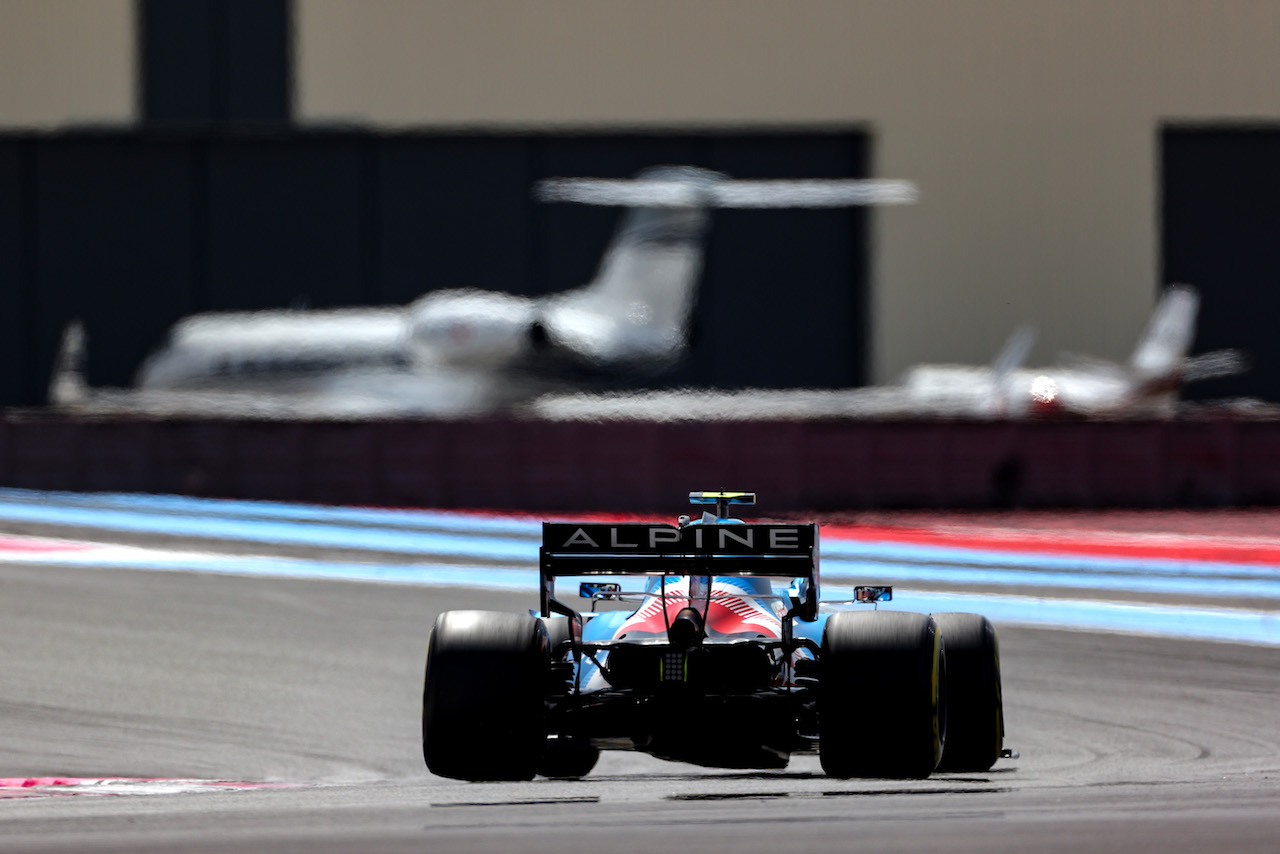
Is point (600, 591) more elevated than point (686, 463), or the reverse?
point (600, 591)

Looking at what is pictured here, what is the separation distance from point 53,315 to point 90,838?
27.0m

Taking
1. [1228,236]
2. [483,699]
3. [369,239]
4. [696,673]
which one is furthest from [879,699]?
[1228,236]

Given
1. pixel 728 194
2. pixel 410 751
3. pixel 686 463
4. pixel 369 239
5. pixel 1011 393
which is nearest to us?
pixel 410 751

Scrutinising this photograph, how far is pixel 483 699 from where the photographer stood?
6934 mm

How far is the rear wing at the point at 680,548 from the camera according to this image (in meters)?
7.18

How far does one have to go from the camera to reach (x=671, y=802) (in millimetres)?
7297

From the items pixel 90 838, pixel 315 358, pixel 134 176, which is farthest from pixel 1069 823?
pixel 134 176

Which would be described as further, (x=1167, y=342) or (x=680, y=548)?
(x=1167, y=342)

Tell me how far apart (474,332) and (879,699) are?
63.8 ft

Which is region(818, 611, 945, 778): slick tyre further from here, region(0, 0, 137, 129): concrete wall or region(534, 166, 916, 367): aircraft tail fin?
region(0, 0, 137, 129): concrete wall

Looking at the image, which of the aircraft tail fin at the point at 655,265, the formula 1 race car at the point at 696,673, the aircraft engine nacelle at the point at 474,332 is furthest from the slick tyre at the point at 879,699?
the aircraft tail fin at the point at 655,265

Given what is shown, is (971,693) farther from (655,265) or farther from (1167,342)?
(1167,342)

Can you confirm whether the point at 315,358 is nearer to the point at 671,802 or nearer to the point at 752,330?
the point at 752,330

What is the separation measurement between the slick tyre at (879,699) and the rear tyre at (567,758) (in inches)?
38.2
